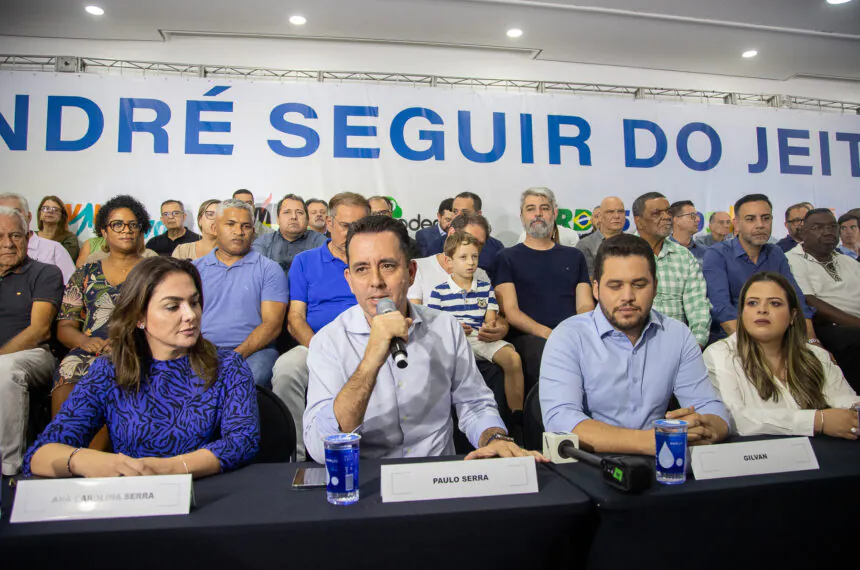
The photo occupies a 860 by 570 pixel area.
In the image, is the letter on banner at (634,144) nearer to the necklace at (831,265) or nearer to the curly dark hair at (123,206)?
the necklace at (831,265)

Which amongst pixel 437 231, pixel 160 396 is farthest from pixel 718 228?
pixel 160 396

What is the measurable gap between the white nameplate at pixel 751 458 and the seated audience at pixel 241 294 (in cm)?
210

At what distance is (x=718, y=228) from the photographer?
5188 mm

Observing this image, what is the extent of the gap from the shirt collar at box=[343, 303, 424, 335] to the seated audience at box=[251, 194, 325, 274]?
8.34ft

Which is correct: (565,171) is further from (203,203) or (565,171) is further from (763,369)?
(763,369)

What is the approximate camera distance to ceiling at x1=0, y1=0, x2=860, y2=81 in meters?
4.84

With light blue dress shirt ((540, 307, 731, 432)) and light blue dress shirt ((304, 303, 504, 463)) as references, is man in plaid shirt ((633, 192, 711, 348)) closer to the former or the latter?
light blue dress shirt ((540, 307, 731, 432))

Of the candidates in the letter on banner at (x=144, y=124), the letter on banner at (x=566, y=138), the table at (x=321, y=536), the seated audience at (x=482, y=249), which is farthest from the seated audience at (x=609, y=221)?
the letter on banner at (x=144, y=124)

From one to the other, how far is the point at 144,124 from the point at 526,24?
11.8 feet

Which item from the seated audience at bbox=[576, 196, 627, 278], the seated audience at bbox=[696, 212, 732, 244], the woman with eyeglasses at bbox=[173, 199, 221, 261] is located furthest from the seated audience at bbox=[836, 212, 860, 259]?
the woman with eyeglasses at bbox=[173, 199, 221, 261]

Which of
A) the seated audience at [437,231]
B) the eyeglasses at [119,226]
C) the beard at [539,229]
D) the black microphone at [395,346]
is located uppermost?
the seated audience at [437,231]

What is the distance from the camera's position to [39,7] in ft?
15.4

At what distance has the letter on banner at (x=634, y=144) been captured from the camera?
5.20m

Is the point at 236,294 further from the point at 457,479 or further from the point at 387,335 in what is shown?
the point at 457,479
